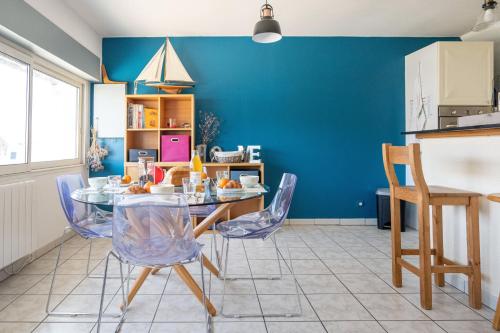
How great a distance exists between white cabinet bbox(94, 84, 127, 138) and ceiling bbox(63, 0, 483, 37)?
0.73 meters

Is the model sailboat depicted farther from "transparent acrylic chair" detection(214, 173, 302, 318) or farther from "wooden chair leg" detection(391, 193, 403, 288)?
"wooden chair leg" detection(391, 193, 403, 288)

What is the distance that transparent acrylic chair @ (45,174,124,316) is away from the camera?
85.7 inches

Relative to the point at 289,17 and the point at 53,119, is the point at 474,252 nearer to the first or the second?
the point at 289,17

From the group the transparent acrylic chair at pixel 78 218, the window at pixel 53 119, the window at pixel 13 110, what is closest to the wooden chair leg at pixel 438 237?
the transparent acrylic chair at pixel 78 218

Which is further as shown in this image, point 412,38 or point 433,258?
point 412,38

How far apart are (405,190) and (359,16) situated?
2483 millimetres

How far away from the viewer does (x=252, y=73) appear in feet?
14.5

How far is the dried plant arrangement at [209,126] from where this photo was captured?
438cm

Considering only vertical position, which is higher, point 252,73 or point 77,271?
point 252,73

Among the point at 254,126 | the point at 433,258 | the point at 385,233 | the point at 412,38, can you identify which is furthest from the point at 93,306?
the point at 412,38

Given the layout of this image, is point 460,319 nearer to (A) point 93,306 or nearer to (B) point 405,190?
(B) point 405,190

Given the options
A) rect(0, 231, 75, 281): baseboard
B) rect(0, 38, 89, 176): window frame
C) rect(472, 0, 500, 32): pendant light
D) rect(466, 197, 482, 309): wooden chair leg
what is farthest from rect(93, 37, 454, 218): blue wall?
rect(466, 197, 482, 309): wooden chair leg

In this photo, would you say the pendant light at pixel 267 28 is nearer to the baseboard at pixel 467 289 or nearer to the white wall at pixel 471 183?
the white wall at pixel 471 183

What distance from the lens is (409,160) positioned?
81.7 inches
